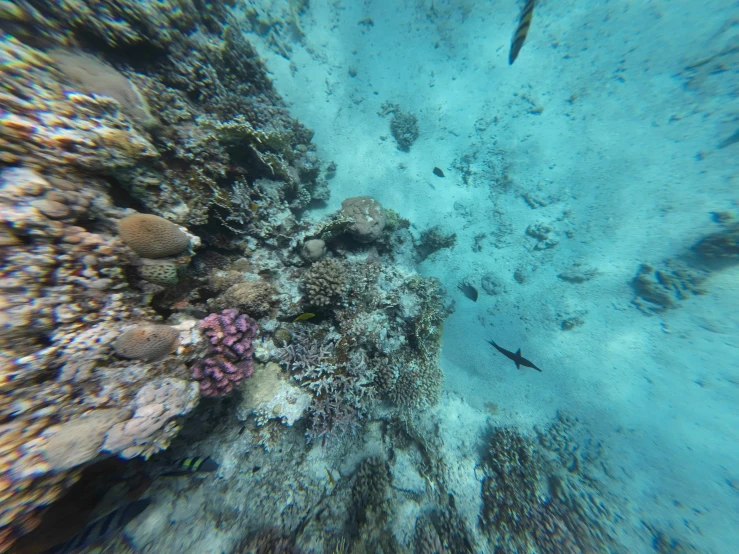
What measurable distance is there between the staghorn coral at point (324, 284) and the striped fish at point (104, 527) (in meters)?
3.60

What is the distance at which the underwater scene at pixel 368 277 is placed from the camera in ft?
8.20

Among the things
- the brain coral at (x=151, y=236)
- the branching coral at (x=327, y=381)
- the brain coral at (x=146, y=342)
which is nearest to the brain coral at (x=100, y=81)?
the brain coral at (x=151, y=236)

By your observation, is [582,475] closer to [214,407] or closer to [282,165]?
[214,407]

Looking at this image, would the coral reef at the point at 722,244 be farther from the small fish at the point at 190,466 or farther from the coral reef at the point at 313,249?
the small fish at the point at 190,466

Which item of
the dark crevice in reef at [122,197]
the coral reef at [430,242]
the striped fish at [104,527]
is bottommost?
the striped fish at [104,527]

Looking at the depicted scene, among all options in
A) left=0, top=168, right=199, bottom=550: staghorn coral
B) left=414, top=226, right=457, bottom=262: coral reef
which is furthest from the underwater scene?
left=414, top=226, right=457, bottom=262: coral reef

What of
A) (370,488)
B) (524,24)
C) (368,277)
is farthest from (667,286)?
(370,488)

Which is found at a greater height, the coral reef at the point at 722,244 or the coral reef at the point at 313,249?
the coral reef at the point at 722,244

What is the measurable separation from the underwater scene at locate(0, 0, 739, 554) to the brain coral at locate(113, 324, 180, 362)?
0.03m

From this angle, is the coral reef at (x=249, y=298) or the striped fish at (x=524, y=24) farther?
the striped fish at (x=524, y=24)

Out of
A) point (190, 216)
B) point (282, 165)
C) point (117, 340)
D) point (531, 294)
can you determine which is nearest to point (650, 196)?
point (531, 294)

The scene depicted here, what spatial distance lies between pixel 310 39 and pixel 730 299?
64.0ft

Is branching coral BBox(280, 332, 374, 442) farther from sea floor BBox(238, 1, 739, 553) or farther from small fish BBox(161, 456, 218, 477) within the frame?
sea floor BBox(238, 1, 739, 553)

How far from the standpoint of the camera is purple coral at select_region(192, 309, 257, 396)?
10.9 ft
